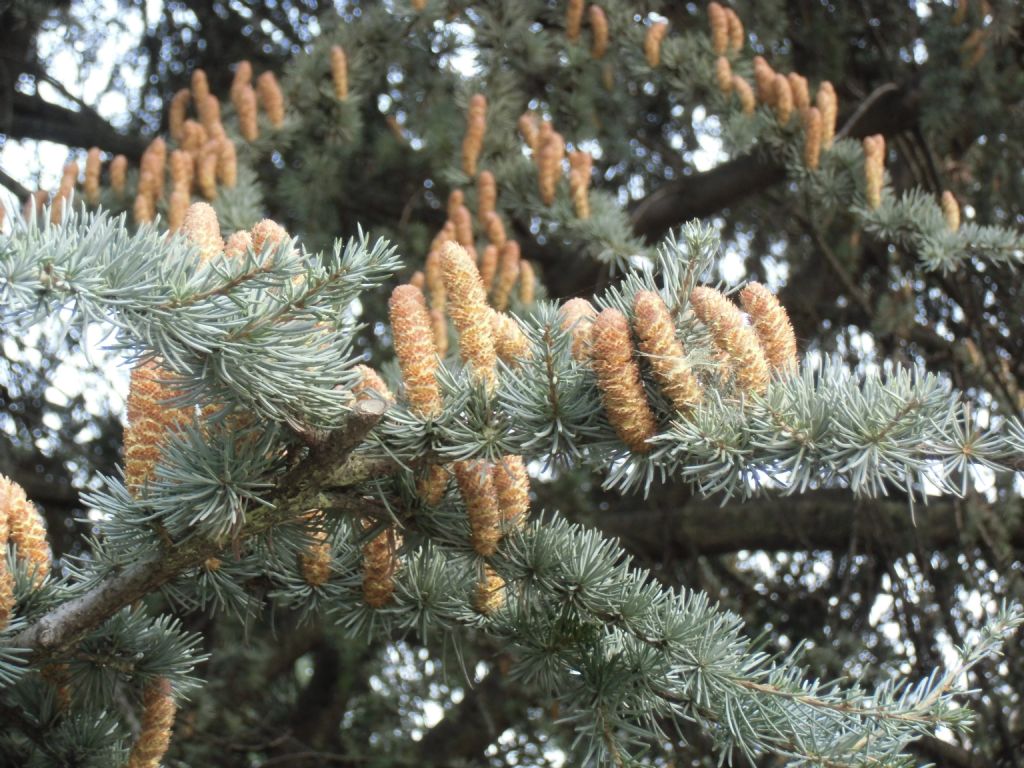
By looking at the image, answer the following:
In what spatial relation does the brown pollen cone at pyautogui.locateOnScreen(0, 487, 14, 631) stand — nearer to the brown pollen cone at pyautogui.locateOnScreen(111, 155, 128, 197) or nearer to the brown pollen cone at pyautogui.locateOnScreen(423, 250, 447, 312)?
the brown pollen cone at pyautogui.locateOnScreen(423, 250, 447, 312)

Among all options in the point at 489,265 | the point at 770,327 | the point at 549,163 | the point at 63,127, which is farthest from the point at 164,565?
the point at 63,127

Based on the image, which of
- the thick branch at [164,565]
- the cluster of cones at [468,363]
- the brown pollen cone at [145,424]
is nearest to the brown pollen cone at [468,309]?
the cluster of cones at [468,363]

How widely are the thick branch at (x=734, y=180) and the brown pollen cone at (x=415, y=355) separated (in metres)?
1.56

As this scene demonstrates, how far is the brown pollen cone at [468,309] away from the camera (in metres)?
0.85

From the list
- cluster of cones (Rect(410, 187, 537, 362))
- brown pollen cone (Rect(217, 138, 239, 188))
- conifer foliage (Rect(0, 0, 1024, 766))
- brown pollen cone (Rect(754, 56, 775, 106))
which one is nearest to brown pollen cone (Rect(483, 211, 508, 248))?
cluster of cones (Rect(410, 187, 537, 362))

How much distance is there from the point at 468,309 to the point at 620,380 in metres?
0.14

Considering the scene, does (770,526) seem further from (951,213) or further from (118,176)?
(118,176)

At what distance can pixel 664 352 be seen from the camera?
0.77 m

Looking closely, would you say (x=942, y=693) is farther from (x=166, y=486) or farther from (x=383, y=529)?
(x=166, y=486)

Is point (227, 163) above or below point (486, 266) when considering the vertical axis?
above

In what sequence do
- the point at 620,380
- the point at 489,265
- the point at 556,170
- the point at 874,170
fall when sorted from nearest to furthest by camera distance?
the point at 620,380, the point at 489,265, the point at 874,170, the point at 556,170

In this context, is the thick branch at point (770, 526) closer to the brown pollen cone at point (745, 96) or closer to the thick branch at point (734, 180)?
the thick branch at point (734, 180)

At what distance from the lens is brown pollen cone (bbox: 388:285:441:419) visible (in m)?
0.82

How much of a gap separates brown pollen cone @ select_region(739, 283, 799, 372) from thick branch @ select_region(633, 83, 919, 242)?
1.53 metres
